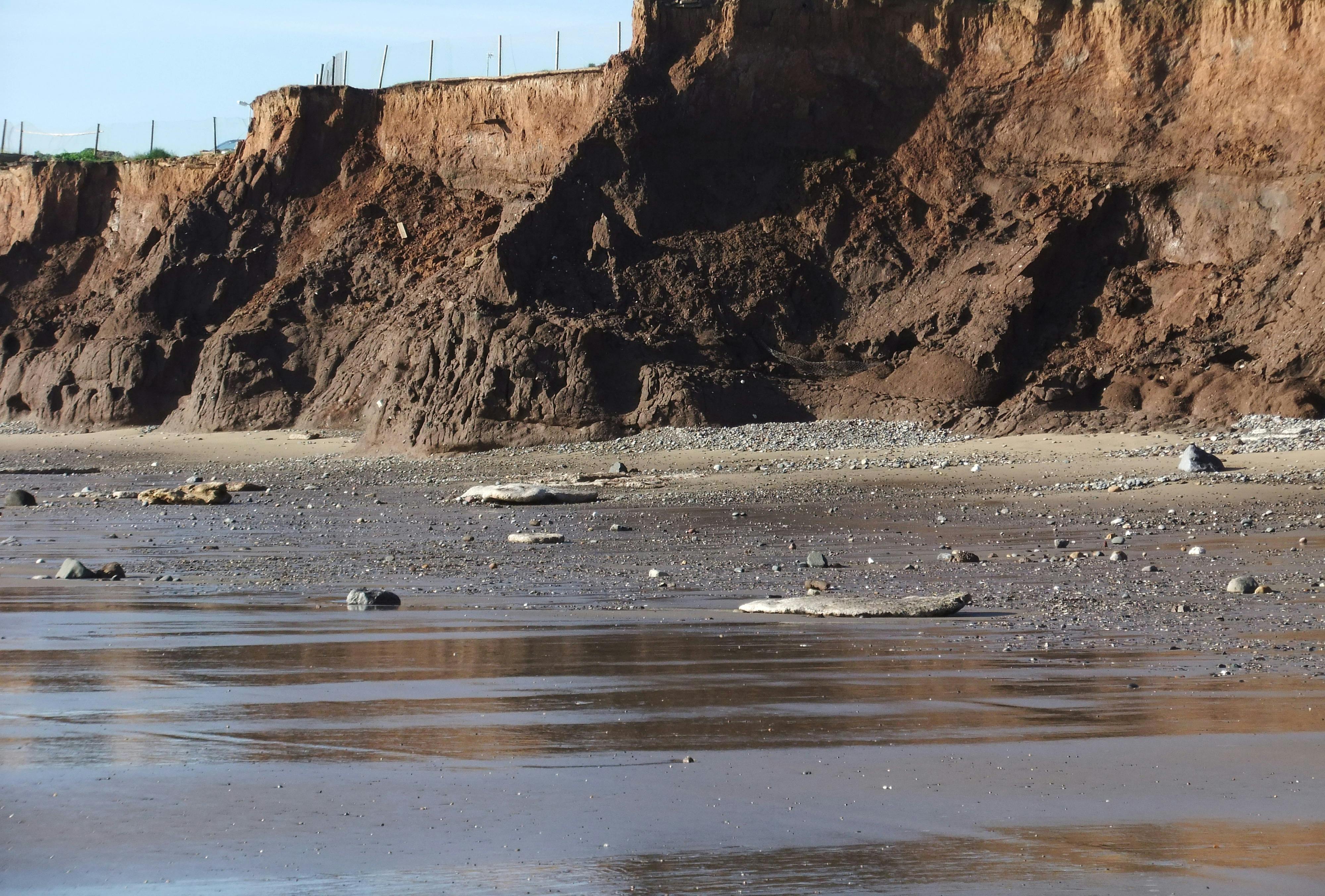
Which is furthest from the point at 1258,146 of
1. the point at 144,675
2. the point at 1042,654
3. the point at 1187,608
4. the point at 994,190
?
the point at 144,675

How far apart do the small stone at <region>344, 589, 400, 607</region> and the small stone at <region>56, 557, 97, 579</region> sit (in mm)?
2773

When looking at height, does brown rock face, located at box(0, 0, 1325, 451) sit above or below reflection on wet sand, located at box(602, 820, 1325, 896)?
above

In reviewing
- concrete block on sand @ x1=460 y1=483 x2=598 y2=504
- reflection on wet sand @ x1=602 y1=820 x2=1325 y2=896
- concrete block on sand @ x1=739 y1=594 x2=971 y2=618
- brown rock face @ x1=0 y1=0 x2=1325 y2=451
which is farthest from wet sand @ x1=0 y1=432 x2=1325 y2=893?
brown rock face @ x1=0 y1=0 x2=1325 y2=451

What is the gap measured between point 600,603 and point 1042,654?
3318mm

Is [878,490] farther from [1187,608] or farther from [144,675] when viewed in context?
[144,675]

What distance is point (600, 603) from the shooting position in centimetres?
968

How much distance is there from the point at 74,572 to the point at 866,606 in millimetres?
6230

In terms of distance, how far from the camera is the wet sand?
3.96 m

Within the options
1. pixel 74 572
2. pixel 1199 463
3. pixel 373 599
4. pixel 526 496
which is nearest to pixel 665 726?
pixel 373 599

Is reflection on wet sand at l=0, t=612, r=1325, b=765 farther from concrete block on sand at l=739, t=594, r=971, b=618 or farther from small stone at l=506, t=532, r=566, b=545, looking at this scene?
small stone at l=506, t=532, r=566, b=545

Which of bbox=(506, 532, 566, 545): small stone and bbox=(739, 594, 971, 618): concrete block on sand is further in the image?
bbox=(506, 532, 566, 545): small stone

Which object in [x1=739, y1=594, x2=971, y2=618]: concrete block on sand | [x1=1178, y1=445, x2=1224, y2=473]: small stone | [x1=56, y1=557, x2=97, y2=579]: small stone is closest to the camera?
[x1=739, y1=594, x2=971, y2=618]: concrete block on sand

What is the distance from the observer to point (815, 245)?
3262 cm

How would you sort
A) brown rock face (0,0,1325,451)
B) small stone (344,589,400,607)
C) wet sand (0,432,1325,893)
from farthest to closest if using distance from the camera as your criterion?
brown rock face (0,0,1325,451)
small stone (344,589,400,607)
wet sand (0,432,1325,893)
